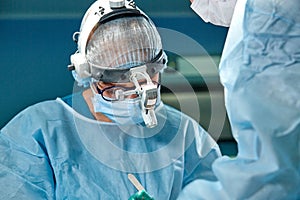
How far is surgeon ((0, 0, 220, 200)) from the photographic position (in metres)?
1.66

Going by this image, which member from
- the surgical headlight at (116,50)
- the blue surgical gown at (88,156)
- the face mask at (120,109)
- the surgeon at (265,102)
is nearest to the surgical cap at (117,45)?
the surgical headlight at (116,50)

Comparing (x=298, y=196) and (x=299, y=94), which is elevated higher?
(x=299, y=94)

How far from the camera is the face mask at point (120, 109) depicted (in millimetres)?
1724

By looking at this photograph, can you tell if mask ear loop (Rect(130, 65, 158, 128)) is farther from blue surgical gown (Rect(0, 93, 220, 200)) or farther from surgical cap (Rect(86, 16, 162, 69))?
blue surgical gown (Rect(0, 93, 220, 200))

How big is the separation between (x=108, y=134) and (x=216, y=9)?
2.00 feet

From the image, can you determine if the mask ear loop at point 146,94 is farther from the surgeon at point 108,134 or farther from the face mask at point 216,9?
the face mask at point 216,9

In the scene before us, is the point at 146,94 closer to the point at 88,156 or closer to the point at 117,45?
the point at 117,45

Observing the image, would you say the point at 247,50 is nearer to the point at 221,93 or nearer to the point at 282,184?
the point at 282,184

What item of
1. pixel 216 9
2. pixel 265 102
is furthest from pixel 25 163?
pixel 265 102

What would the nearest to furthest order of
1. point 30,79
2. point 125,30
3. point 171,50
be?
1. point 125,30
2. point 171,50
3. point 30,79

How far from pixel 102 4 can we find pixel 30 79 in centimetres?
78

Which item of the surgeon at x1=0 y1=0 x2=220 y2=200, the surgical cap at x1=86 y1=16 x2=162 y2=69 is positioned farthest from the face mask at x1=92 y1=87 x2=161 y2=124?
the surgical cap at x1=86 y1=16 x2=162 y2=69

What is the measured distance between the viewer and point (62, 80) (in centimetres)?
240

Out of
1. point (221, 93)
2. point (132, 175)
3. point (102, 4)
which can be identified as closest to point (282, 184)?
point (132, 175)
